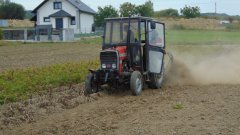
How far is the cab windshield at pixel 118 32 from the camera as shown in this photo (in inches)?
527

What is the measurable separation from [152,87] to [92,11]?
192 ft

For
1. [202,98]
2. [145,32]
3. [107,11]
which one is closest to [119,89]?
[145,32]

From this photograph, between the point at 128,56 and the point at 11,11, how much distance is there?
94.9 meters

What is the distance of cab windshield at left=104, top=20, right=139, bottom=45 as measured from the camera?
13.4 metres

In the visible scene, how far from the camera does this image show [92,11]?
236 feet

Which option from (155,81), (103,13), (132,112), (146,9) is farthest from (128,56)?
(103,13)

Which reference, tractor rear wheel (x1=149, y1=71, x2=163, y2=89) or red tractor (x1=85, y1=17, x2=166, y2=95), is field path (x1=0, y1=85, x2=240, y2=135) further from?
tractor rear wheel (x1=149, y1=71, x2=163, y2=89)

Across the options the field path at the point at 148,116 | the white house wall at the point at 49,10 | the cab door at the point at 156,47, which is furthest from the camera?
the white house wall at the point at 49,10

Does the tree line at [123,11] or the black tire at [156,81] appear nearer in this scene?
the black tire at [156,81]

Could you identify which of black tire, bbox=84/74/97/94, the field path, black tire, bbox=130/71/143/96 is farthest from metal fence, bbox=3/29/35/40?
the field path

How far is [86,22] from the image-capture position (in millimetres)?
69812

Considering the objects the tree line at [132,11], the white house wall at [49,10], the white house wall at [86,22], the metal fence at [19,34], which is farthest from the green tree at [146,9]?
the metal fence at [19,34]

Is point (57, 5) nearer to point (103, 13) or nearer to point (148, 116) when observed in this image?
point (103, 13)

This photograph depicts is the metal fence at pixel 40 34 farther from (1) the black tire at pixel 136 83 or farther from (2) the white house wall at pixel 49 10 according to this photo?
(1) the black tire at pixel 136 83
